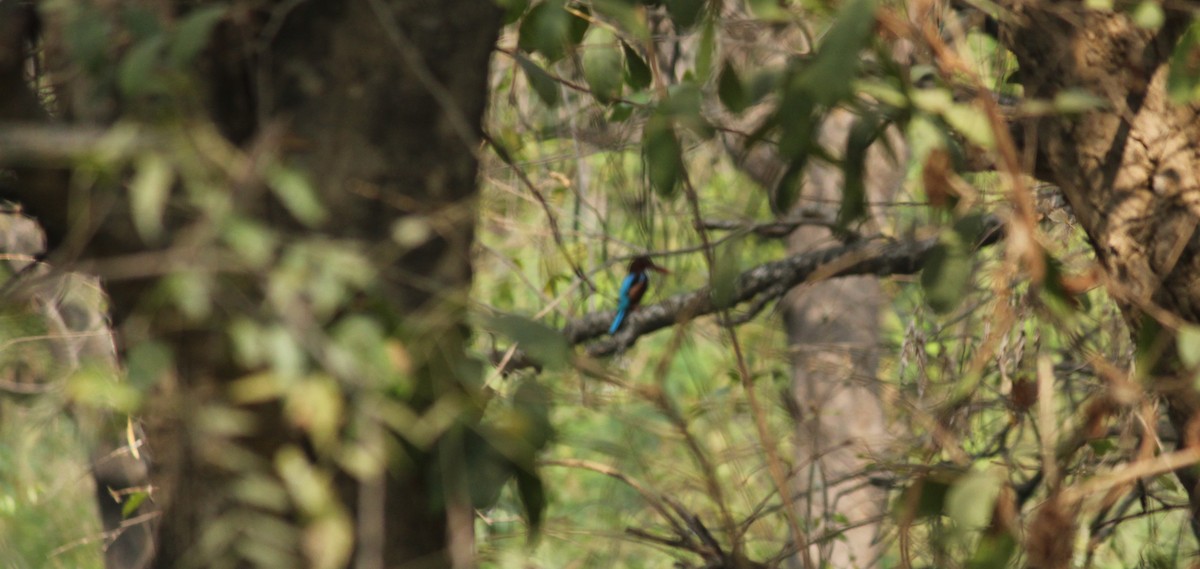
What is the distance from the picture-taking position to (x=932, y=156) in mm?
1454

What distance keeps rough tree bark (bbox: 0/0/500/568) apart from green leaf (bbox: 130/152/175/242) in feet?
0.12

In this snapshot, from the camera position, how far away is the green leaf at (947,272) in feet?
4.82

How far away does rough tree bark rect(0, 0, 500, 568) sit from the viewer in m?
1.35

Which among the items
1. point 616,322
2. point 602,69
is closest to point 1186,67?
point 602,69

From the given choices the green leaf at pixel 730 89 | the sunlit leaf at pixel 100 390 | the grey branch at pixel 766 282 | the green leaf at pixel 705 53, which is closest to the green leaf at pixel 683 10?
the green leaf at pixel 705 53

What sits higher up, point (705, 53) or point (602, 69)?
point (705, 53)

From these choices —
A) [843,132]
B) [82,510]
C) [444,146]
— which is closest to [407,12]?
[444,146]

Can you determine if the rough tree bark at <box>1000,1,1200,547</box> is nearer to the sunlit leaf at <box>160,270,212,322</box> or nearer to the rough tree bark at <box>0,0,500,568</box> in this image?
the rough tree bark at <box>0,0,500,568</box>

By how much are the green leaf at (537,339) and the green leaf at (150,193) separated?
1.19 feet

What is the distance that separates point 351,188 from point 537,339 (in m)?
0.32

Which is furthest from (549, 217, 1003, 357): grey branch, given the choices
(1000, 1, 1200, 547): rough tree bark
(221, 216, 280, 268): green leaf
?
(221, 216, 280, 268): green leaf

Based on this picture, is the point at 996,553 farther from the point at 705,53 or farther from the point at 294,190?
the point at 294,190

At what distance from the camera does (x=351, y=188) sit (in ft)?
4.79

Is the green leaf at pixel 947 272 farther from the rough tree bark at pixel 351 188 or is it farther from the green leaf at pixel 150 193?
the green leaf at pixel 150 193
